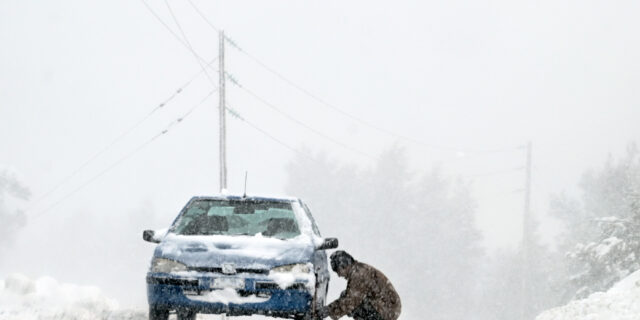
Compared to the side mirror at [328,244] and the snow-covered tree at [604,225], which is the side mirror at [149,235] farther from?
the snow-covered tree at [604,225]

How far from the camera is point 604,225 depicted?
1394 inches

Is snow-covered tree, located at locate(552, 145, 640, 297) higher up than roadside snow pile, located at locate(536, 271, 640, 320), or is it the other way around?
snow-covered tree, located at locate(552, 145, 640, 297)

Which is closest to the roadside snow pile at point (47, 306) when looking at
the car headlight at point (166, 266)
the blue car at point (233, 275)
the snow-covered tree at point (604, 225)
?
the blue car at point (233, 275)

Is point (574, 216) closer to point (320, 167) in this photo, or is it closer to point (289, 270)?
point (320, 167)

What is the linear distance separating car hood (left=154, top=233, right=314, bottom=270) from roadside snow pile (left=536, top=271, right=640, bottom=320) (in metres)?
5.20

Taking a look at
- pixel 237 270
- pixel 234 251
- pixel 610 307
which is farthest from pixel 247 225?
pixel 610 307

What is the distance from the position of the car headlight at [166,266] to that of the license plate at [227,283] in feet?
1.13

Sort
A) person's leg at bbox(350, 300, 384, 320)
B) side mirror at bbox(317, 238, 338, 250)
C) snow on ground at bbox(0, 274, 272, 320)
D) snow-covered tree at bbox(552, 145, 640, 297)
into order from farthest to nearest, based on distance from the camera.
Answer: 1. snow-covered tree at bbox(552, 145, 640, 297)
2. snow on ground at bbox(0, 274, 272, 320)
3. side mirror at bbox(317, 238, 338, 250)
4. person's leg at bbox(350, 300, 384, 320)

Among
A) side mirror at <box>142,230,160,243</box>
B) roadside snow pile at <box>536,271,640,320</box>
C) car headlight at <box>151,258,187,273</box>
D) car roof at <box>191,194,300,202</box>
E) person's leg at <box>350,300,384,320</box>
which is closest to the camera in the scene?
car headlight at <box>151,258,187,273</box>

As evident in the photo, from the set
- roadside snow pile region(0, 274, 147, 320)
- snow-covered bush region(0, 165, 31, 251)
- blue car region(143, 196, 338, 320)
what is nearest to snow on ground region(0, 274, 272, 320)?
roadside snow pile region(0, 274, 147, 320)

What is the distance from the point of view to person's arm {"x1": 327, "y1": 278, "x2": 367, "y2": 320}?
727 centimetres

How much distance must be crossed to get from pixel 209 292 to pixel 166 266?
524 millimetres

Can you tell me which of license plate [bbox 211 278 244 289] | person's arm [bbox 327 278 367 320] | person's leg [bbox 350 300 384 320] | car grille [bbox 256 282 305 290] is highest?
license plate [bbox 211 278 244 289]

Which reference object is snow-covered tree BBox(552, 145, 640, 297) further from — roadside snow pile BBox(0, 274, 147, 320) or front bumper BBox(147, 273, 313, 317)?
front bumper BBox(147, 273, 313, 317)
